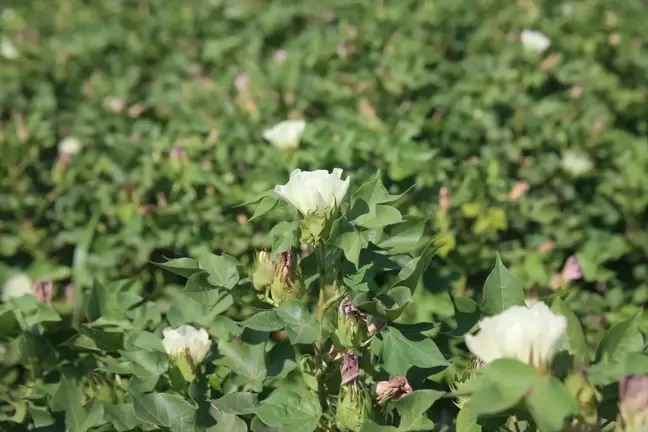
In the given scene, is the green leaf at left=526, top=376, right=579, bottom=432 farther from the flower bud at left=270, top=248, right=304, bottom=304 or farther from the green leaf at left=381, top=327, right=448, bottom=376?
the flower bud at left=270, top=248, right=304, bottom=304

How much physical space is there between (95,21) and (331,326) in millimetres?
2770

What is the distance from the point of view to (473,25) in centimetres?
305

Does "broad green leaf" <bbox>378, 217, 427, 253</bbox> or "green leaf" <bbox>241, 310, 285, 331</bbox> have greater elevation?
"broad green leaf" <bbox>378, 217, 427, 253</bbox>

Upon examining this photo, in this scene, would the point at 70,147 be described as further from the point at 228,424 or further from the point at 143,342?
the point at 228,424

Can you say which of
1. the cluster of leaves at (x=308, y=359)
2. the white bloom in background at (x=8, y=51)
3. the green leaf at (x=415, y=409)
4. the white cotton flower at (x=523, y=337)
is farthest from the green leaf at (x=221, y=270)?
the white bloom in background at (x=8, y=51)

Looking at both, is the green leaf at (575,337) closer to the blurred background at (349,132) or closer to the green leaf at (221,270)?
the green leaf at (221,270)

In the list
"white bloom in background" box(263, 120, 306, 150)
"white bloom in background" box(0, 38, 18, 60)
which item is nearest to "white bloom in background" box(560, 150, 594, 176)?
"white bloom in background" box(263, 120, 306, 150)

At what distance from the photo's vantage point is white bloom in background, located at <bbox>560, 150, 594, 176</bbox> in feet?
7.33

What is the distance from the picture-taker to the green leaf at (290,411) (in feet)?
3.63

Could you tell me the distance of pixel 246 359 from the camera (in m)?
1.32

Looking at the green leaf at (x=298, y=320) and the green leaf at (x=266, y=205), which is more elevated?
the green leaf at (x=266, y=205)

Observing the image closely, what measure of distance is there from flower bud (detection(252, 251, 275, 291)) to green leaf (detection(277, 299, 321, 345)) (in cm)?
6

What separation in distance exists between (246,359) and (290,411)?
0.67ft

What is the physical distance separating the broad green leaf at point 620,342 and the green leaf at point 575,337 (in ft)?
0.12
